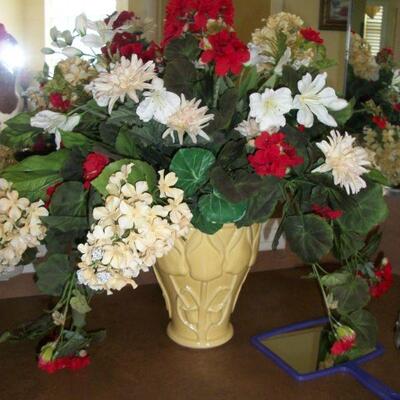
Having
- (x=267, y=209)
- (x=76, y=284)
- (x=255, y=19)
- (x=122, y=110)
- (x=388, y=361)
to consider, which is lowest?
(x=388, y=361)

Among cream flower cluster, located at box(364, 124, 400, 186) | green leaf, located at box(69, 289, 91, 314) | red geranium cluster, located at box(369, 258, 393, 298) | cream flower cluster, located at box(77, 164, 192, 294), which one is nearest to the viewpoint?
cream flower cluster, located at box(77, 164, 192, 294)

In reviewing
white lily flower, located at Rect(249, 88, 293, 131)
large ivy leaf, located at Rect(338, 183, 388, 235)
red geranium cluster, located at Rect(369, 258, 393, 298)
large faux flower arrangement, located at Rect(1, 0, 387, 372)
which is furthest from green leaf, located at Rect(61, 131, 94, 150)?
red geranium cluster, located at Rect(369, 258, 393, 298)

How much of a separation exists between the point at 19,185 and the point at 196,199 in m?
0.24

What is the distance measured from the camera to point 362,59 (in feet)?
4.48

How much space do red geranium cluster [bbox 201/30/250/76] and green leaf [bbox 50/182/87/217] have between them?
0.75 feet

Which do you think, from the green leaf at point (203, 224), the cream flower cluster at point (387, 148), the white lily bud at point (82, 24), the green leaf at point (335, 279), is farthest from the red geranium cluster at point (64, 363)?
the cream flower cluster at point (387, 148)

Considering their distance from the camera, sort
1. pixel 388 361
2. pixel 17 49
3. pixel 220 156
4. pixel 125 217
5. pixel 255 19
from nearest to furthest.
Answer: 1. pixel 125 217
2. pixel 220 156
3. pixel 388 361
4. pixel 17 49
5. pixel 255 19

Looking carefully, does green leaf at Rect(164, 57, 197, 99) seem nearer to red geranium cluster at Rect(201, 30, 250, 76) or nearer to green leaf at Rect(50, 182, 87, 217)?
red geranium cluster at Rect(201, 30, 250, 76)

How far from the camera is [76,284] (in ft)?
2.35

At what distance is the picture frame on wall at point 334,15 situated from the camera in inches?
53.7

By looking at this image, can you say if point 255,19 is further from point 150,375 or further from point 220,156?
point 150,375

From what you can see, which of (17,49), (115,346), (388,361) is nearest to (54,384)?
(115,346)

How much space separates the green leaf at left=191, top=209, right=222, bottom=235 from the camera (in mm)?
693

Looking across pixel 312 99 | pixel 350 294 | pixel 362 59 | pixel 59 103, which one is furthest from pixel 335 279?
pixel 362 59
